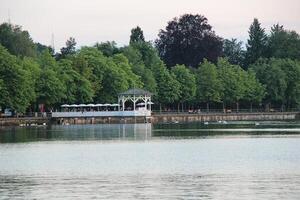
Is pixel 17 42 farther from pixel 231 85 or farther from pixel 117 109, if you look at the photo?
pixel 231 85

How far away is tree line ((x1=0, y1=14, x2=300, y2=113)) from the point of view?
13612 cm

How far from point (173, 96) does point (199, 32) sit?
1511 inches

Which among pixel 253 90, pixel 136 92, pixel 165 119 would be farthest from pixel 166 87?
pixel 253 90

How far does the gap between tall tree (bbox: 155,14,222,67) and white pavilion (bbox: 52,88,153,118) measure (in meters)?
44.4

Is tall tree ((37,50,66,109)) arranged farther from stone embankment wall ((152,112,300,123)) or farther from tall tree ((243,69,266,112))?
tall tree ((243,69,266,112))

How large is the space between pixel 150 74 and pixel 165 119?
10.6 m

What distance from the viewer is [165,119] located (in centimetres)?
15412

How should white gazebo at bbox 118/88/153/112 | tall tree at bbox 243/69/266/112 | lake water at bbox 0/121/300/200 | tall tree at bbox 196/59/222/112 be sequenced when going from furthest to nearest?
tall tree at bbox 243/69/266/112 → tall tree at bbox 196/59/222/112 → white gazebo at bbox 118/88/153/112 → lake water at bbox 0/121/300/200

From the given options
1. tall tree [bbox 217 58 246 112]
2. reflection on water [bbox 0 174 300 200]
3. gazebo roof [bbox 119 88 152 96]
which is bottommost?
reflection on water [bbox 0 174 300 200]

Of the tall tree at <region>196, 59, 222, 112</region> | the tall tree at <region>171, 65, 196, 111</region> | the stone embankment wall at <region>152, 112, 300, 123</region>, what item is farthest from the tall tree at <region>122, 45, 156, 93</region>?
the tall tree at <region>196, 59, 222, 112</region>

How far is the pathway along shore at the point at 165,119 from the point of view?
134m

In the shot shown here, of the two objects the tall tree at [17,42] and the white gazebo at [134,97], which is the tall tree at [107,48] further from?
the white gazebo at [134,97]

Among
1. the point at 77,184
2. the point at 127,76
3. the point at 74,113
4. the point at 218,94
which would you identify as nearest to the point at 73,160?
the point at 77,184

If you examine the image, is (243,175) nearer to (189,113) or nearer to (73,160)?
(73,160)
